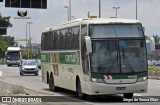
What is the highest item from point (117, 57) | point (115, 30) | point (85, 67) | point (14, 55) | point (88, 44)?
point (115, 30)

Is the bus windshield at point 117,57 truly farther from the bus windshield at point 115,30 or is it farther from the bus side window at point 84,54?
the bus side window at point 84,54

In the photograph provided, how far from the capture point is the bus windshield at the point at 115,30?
775 inches

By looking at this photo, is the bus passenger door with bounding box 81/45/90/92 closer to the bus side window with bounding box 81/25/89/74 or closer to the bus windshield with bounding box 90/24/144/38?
the bus side window with bounding box 81/25/89/74

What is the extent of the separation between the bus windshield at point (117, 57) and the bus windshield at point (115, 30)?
299mm

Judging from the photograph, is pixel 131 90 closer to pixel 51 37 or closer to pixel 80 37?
pixel 80 37

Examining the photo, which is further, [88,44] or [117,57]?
[117,57]

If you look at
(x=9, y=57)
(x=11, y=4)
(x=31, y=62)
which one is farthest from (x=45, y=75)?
(x=9, y=57)

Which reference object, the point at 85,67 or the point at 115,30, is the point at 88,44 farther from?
the point at 115,30

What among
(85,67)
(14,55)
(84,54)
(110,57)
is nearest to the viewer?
(110,57)

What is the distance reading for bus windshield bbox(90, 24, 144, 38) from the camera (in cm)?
1969

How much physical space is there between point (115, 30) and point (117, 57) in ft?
3.91

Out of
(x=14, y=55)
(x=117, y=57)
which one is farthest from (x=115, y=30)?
(x=14, y=55)

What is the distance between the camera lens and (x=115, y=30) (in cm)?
1989

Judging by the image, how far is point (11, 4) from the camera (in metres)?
45.2
